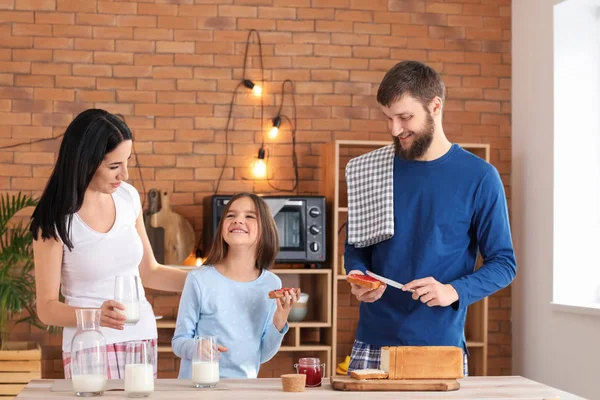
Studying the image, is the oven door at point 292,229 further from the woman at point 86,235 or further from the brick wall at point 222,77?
the woman at point 86,235

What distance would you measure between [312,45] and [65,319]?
11.2 ft

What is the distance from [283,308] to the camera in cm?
261

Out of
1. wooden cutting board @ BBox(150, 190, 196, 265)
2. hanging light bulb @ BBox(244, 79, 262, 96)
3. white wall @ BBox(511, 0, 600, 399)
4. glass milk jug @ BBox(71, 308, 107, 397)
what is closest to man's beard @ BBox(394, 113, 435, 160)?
glass milk jug @ BBox(71, 308, 107, 397)

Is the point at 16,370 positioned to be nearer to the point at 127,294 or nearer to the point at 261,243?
the point at 261,243

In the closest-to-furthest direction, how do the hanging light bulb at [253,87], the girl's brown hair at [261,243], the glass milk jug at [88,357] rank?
the glass milk jug at [88,357]
the girl's brown hair at [261,243]
the hanging light bulb at [253,87]

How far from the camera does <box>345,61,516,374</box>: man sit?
8.52 feet

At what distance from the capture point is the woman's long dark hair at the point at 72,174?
2.52 m

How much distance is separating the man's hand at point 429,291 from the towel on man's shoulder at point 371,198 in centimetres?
26

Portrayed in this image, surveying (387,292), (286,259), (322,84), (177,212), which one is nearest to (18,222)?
(177,212)

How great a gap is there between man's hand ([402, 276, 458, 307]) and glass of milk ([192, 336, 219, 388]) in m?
0.58

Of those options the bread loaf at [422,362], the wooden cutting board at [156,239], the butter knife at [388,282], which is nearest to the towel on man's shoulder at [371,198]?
the butter knife at [388,282]

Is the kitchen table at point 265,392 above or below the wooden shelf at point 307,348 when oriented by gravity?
above

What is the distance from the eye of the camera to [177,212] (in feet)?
17.5

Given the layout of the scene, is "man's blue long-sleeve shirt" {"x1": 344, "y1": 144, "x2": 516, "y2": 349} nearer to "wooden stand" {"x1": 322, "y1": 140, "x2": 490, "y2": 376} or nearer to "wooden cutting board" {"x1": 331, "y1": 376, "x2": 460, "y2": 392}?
"wooden cutting board" {"x1": 331, "y1": 376, "x2": 460, "y2": 392}
